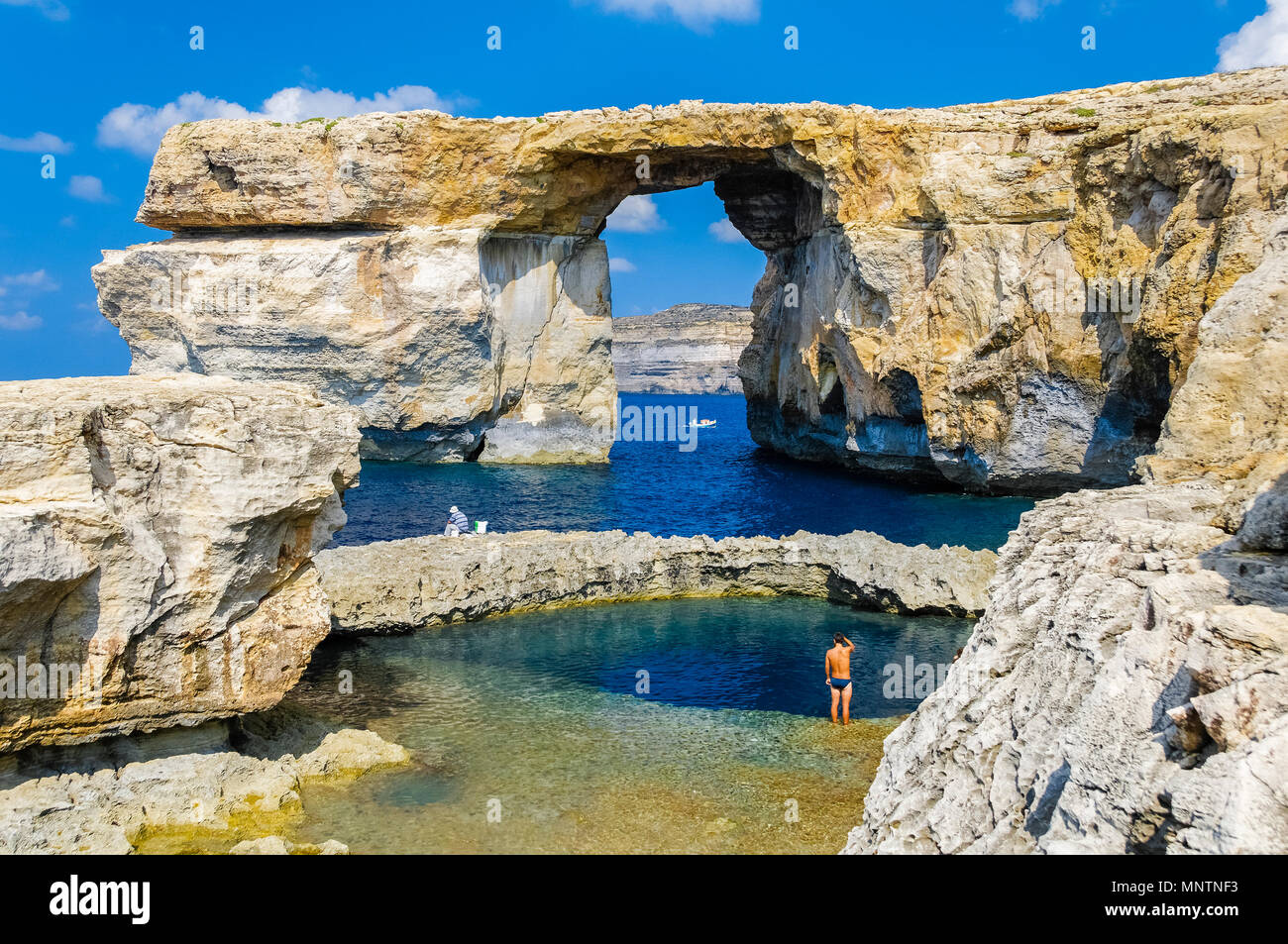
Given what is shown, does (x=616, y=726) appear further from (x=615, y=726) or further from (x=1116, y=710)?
(x=1116, y=710)

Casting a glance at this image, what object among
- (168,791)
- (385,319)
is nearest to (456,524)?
(168,791)

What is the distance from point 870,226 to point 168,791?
36.6 metres

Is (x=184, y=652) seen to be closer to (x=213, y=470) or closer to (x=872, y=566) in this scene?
(x=213, y=470)

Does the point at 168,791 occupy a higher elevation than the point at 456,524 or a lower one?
lower

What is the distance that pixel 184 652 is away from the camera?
11797 mm

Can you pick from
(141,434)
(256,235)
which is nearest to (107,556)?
(141,434)

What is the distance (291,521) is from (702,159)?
40.2 m

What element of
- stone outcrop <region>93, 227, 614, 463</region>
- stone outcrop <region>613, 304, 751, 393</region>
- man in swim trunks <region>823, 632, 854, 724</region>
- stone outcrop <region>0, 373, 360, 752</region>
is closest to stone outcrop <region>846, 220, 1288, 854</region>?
man in swim trunks <region>823, 632, 854, 724</region>

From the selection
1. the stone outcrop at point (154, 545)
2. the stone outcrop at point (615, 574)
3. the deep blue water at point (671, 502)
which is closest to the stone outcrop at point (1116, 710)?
the stone outcrop at point (154, 545)

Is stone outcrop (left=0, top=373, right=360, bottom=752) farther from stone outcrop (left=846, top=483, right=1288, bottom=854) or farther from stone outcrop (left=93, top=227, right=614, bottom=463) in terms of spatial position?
stone outcrop (left=93, top=227, right=614, bottom=463)

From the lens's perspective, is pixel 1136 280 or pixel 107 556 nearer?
pixel 107 556

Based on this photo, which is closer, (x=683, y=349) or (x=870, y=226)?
(x=870, y=226)

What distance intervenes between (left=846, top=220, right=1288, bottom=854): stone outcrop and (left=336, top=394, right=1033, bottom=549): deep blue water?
21.2 m

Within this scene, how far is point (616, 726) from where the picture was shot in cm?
1558
